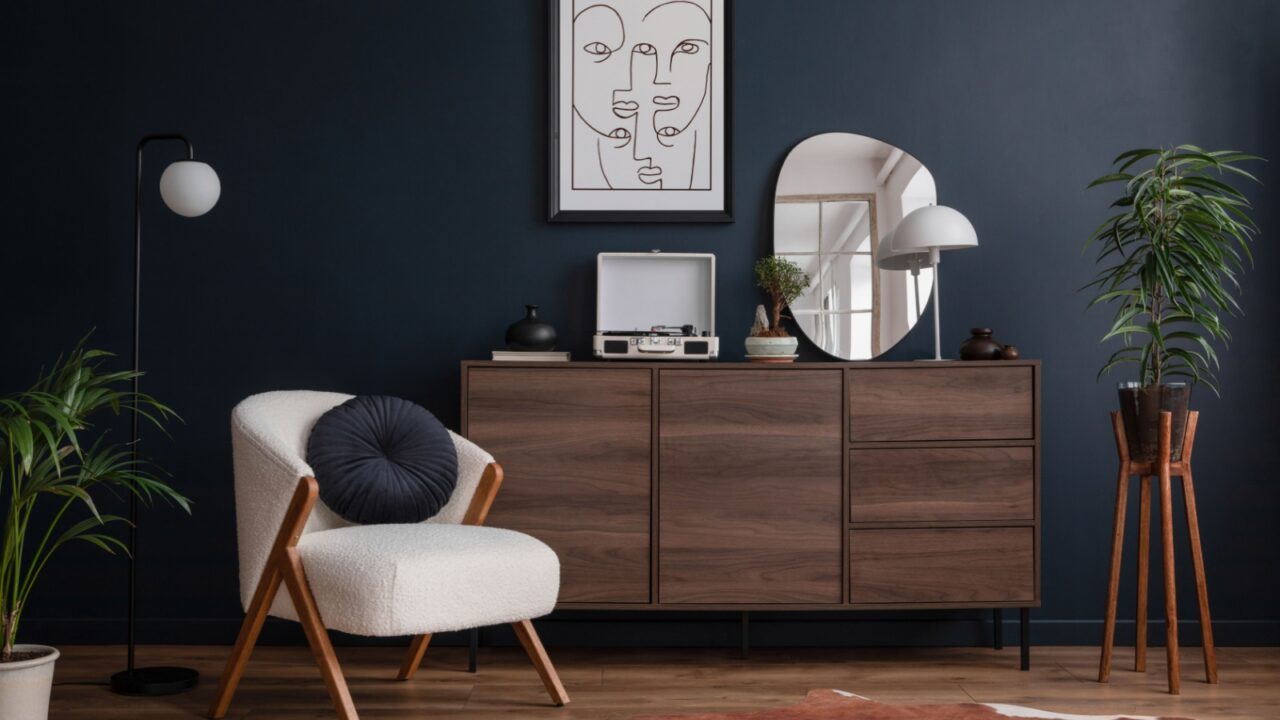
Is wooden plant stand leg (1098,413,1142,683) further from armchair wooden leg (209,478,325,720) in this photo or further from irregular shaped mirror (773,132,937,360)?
armchair wooden leg (209,478,325,720)

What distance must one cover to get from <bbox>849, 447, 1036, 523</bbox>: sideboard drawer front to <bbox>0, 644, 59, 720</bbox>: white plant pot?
2149mm

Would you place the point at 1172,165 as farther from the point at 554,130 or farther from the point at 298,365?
the point at 298,365

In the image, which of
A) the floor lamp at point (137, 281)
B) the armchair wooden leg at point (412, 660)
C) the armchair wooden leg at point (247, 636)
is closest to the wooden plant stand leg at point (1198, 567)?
the armchair wooden leg at point (412, 660)

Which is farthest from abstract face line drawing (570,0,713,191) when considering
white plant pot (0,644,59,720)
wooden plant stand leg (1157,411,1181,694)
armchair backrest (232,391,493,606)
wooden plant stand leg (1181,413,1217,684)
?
white plant pot (0,644,59,720)

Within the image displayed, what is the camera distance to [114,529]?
136 inches

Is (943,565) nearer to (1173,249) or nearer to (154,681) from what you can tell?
(1173,249)

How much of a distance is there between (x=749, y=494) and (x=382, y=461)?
1068 millimetres

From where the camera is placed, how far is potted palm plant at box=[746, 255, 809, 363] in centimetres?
326

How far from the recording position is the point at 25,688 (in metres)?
2.39

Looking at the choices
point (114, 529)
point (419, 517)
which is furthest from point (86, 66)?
point (419, 517)

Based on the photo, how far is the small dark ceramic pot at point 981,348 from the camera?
3188mm

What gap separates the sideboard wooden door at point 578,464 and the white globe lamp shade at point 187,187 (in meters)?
0.92

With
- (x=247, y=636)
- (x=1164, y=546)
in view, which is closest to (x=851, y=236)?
(x=1164, y=546)

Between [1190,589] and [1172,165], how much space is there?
1.46 m
